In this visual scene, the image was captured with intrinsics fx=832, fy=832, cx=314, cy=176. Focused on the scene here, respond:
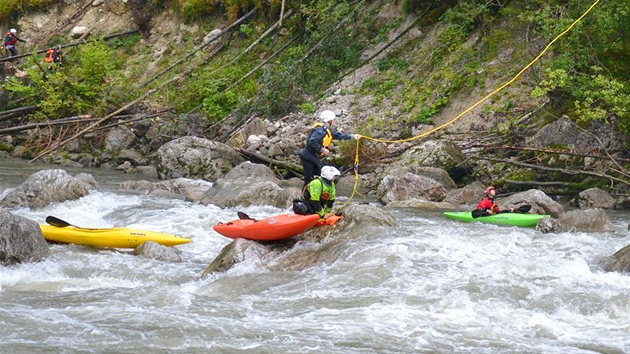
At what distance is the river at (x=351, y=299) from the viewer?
653cm

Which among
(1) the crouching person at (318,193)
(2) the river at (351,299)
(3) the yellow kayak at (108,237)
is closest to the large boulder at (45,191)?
(3) the yellow kayak at (108,237)

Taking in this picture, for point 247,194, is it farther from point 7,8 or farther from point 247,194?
point 7,8

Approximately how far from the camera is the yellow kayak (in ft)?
34.1

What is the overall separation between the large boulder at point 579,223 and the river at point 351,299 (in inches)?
Result: 11.0

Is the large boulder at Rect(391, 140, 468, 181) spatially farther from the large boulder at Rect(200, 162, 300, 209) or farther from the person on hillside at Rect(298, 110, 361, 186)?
the person on hillside at Rect(298, 110, 361, 186)

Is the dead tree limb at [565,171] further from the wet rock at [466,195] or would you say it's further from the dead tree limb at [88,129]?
the dead tree limb at [88,129]

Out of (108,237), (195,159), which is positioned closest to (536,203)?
(108,237)

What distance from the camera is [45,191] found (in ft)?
43.5

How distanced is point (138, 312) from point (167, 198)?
7.33 metres

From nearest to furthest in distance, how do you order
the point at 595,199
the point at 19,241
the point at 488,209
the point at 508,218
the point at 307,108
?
the point at 19,241, the point at 508,218, the point at 488,209, the point at 595,199, the point at 307,108

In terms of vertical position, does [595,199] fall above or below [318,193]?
below

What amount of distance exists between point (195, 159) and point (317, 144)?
6917 millimetres

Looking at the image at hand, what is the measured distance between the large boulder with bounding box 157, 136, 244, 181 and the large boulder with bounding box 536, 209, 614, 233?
7.53 m

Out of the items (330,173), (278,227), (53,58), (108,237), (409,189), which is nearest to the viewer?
(278,227)
